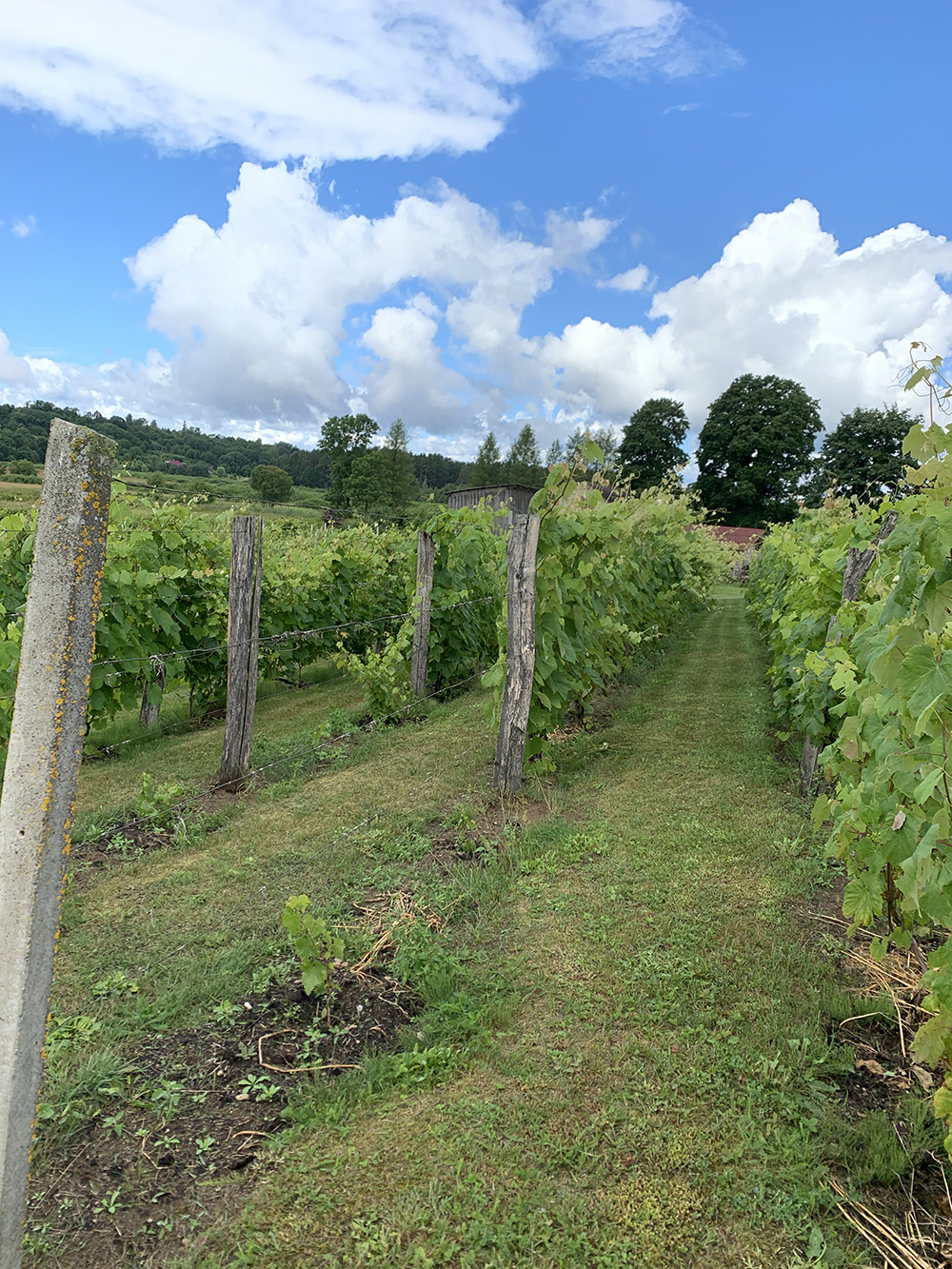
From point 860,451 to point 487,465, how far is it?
31245 millimetres

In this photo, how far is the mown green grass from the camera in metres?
2.01

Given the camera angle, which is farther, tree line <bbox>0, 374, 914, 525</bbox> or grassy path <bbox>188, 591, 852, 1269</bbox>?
tree line <bbox>0, 374, 914, 525</bbox>

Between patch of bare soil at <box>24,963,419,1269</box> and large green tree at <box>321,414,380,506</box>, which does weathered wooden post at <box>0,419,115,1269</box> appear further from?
large green tree at <box>321,414,380,506</box>

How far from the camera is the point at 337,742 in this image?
6688mm

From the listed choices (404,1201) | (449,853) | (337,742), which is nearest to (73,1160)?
(404,1201)

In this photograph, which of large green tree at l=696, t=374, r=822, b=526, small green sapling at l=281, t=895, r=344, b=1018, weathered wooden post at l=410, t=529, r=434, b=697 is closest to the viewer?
small green sapling at l=281, t=895, r=344, b=1018

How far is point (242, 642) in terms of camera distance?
5.54 m

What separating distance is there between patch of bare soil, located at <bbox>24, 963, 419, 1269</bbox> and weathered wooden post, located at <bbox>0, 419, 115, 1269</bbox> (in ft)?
1.22

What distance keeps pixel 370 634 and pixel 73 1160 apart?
29.7 ft

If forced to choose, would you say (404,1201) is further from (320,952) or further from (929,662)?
(929,662)

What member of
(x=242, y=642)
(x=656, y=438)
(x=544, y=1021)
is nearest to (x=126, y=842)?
(x=242, y=642)

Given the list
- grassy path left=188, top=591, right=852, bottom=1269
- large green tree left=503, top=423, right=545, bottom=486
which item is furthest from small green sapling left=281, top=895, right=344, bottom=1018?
large green tree left=503, top=423, right=545, bottom=486

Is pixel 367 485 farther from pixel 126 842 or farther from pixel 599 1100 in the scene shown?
pixel 599 1100

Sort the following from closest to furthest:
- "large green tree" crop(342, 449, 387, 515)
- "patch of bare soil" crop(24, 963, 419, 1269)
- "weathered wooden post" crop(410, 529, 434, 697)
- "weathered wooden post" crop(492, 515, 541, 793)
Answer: "patch of bare soil" crop(24, 963, 419, 1269), "weathered wooden post" crop(492, 515, 541, 793), "weathered wooden post" crop(410, 529, 434, 697), "large green tree" crop(342, 449, 387, 515)
